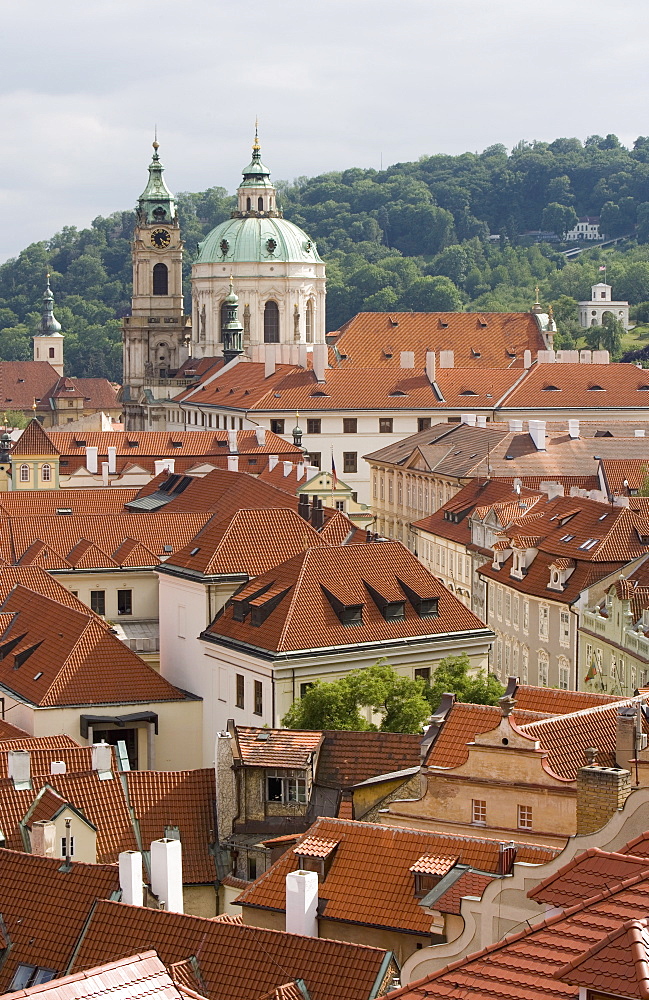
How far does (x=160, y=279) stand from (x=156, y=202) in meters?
7.93

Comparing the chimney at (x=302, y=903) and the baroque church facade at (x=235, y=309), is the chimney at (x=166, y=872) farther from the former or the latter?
the baroque church facade at (x=235, y=309)

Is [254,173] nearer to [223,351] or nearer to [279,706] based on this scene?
[223,351]

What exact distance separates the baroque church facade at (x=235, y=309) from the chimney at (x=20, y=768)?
376 ft

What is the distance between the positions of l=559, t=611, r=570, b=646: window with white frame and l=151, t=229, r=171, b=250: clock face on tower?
115338mm

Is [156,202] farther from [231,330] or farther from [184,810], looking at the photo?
[184,810]

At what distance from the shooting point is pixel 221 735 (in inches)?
1539

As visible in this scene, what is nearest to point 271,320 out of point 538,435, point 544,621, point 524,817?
point 538,435

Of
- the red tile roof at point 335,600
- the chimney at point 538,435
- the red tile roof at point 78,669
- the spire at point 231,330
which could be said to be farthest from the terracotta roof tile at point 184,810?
the spire at point 231,330

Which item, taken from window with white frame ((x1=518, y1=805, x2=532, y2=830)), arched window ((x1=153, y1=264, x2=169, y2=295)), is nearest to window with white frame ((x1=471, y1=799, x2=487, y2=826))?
window with white frame ((x1=518, y1=805, x2=532, y2=830))

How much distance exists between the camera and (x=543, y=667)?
64812mm

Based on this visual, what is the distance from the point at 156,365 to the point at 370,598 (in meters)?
116

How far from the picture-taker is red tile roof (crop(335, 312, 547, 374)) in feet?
506

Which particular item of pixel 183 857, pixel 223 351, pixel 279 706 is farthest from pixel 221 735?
pixel 223 351

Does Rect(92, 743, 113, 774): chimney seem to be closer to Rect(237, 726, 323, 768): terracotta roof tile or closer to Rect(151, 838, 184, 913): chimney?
Rect(237, 726, 323, 768): terracotta roof tile
